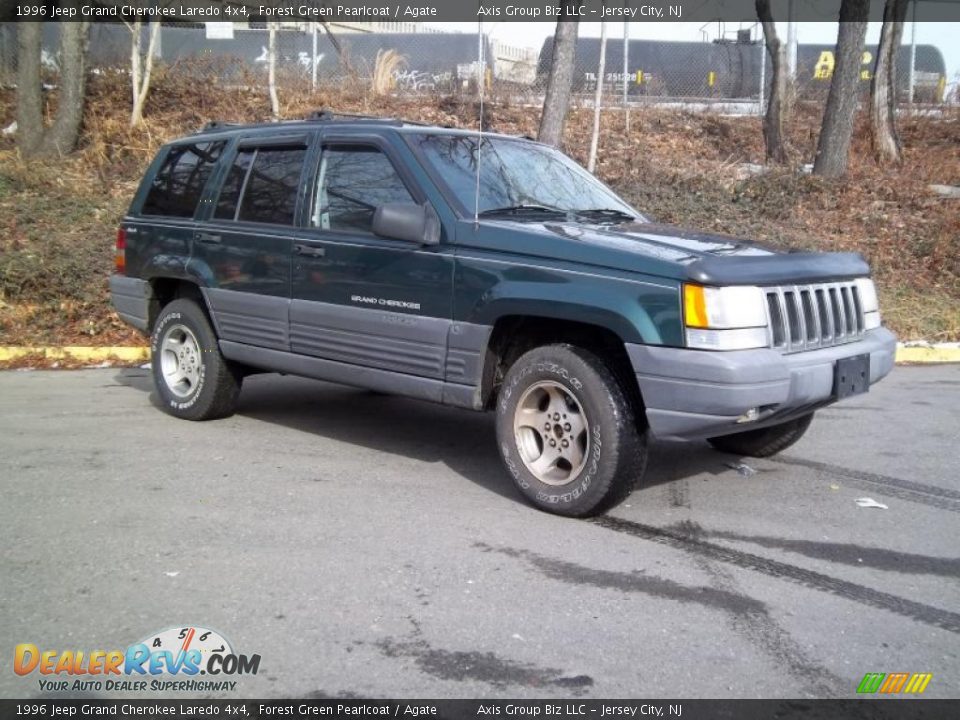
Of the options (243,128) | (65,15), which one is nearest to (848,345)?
(243,128)

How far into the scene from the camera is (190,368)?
7125 mm

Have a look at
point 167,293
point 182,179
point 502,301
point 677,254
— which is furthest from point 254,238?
point 677,254

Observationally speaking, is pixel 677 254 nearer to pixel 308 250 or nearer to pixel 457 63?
pixel 308 250

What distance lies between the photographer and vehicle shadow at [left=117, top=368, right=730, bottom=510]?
6.05 metres

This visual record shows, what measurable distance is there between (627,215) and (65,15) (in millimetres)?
11514

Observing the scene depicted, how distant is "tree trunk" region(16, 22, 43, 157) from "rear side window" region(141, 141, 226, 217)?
8.73m

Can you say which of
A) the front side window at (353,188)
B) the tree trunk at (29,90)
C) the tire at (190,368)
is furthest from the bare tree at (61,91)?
the front side window at (353,188)

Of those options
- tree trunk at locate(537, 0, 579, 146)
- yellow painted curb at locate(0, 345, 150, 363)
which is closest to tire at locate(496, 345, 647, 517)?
yellow painted curb at locate(0, 345, 150, 363)

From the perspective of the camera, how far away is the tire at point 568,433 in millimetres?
4805

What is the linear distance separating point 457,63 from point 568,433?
15.7 meters

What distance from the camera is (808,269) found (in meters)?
5.05

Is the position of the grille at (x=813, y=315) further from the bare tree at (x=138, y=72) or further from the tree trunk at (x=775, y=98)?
the bare tree at (x=138, y=72)

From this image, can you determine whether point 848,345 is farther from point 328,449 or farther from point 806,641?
point 328,449

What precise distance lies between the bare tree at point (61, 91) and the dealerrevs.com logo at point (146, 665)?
516 inches
